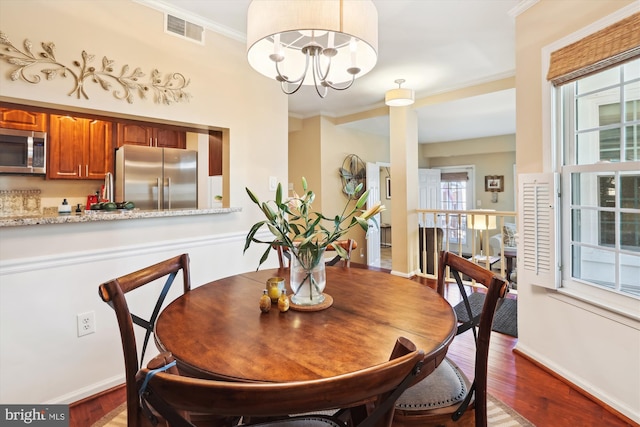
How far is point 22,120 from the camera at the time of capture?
3.18 metres

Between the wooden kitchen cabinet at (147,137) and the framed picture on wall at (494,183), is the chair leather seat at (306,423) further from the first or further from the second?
the framed picture on wall at (494,183)

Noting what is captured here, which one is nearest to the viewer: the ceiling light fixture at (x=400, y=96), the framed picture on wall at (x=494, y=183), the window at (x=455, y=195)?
the ceiling light fixture at (x=400, y=96)

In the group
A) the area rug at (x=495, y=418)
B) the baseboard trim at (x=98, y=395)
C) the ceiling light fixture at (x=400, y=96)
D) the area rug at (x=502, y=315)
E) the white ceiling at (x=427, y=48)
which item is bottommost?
the area rug at (x=495, y=418)

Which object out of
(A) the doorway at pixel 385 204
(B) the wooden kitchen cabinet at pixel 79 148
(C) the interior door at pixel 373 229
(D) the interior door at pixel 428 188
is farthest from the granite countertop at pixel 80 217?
(D) the interior door at pixel 428 188

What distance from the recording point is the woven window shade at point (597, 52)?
1.58 m

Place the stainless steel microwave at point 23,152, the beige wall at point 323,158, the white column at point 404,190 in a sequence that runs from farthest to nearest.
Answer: the beige wall at point 323,158 → the white column at point 404,190 → the stainless steel microwave at point 23,152

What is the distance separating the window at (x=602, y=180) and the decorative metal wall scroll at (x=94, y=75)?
253cm

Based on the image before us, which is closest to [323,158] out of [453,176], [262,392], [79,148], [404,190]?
[404,190]

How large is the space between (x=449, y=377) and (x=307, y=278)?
62cm

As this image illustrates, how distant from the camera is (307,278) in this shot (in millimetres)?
1241

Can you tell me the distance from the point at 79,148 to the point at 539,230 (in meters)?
4.38

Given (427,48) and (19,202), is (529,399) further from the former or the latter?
(19,202)

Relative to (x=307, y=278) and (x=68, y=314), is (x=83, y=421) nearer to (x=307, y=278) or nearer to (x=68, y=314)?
(x=68, y=314)

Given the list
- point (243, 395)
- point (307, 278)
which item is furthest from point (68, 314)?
point (243, 395)
